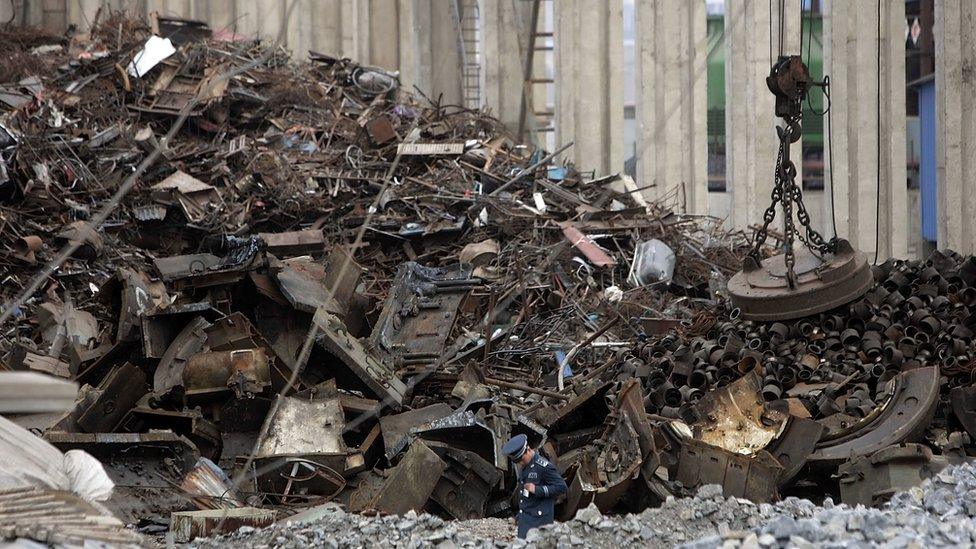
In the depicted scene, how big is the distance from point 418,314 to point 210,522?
203 inches

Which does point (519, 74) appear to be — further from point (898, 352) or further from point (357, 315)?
point (898, 352)

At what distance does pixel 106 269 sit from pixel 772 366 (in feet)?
26.7

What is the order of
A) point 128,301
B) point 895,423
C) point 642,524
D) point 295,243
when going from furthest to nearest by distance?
1. point 295,243
2. point 128,301
3. point 895,423
4. point 642,524

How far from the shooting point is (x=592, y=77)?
2556 cm

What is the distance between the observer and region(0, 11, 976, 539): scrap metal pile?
1029 cm

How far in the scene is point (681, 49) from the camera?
24281 millimetres

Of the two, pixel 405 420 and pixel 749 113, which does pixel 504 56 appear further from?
pixel 405 420

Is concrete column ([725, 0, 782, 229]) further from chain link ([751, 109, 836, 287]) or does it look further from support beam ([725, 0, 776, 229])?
chain link ([751, 109, 836, 287])

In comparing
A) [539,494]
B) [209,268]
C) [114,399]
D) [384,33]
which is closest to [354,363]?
[209,268]

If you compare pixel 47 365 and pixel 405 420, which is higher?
pixel 47 365

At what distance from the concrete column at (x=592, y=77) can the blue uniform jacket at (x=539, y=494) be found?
1639cm

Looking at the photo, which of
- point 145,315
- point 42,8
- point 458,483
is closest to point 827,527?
point 458,483

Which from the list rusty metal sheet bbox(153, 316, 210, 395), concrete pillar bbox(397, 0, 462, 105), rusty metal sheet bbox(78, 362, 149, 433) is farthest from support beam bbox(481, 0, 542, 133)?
rusty metal sheet bbox(78, 362, 149, 433)

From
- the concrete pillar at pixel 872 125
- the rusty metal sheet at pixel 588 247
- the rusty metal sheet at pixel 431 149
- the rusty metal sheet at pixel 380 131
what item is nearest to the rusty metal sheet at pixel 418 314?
the rusty metal sheet at pixel 588 247
